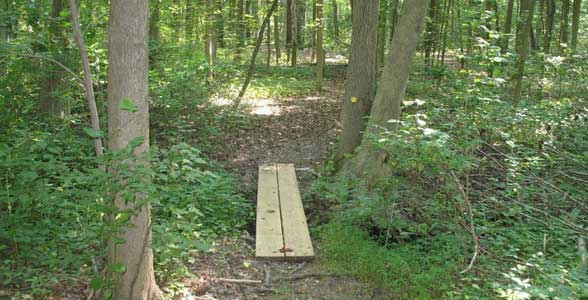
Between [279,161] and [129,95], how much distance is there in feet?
21.0

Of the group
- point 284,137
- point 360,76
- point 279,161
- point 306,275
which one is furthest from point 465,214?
point 284,137

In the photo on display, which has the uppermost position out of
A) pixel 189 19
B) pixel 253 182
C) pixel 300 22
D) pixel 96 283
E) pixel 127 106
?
pixel 300 22

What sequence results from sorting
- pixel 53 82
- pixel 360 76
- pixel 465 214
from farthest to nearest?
pixel 360 76, pixel 53 82, pixel 465 214

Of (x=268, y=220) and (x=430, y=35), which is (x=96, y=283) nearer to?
(x=268, y=220)

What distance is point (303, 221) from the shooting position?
686cm

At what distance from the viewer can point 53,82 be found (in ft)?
28.7

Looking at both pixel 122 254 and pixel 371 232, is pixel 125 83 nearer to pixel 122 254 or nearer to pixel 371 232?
pixel 122 254

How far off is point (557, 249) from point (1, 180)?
5852 millimetres

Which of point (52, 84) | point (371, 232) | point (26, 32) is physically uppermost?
point (26, 32)

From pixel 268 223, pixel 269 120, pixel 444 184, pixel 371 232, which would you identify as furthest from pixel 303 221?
pixel 269 120

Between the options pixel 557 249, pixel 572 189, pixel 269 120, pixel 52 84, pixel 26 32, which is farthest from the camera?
pixel 269 120

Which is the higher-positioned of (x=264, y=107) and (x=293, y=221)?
(x=264, y=107)

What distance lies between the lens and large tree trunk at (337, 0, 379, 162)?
29.8ft

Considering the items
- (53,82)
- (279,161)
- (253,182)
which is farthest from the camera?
(279,161)
